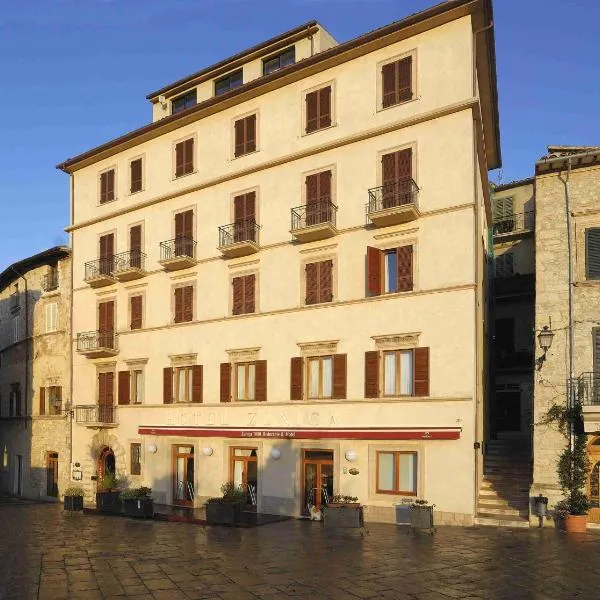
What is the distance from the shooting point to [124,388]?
32.4 metres

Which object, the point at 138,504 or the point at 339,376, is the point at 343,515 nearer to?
the point at 339,376

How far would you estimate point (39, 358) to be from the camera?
125ft

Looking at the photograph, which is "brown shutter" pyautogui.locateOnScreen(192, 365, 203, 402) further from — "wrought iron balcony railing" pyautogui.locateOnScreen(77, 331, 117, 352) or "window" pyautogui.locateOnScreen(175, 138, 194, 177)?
"window" pyautogui.locateOnScreen(175, 138, 194, 177)

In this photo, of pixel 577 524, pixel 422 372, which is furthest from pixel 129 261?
pixel 577 524

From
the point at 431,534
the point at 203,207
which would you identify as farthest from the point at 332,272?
the point at 431,534

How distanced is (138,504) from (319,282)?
10914 millimetres

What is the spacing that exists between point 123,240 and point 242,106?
9.16 meters

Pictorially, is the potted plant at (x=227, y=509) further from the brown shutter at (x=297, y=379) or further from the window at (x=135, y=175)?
the window at (x=135, y=175)

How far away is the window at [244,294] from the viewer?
91.4 ft

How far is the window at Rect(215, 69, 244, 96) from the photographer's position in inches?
1257

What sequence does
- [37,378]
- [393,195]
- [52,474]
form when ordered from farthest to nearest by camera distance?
[37,378], [52,474], [393,195]

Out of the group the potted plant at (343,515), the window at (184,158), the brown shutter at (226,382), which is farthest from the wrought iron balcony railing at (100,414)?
the potted plant at (343,515)

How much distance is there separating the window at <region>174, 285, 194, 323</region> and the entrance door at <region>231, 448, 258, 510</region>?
6.27 metres

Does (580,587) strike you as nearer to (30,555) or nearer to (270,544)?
(270,544)
